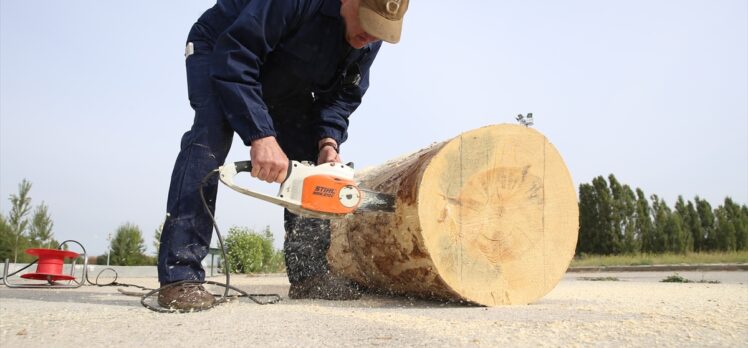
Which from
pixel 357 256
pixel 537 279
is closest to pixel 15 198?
pixel 357 256

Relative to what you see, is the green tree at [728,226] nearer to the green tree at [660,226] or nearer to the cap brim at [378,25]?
the green tree at [660,226]

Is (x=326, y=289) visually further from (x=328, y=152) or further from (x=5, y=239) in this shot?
(x=5, y=239)

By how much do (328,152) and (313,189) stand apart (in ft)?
1.92

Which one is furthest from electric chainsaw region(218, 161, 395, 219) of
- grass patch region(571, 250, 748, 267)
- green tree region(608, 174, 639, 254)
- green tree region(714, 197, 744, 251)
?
green tree region(714, 197, 744, 251)

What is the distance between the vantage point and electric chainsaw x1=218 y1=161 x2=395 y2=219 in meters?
2.30

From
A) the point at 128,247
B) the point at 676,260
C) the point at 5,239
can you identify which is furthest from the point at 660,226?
the point at 5,239

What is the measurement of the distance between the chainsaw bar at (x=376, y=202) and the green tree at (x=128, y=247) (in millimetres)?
15256

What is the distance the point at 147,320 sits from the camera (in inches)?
73.7

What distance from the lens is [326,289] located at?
117 inches

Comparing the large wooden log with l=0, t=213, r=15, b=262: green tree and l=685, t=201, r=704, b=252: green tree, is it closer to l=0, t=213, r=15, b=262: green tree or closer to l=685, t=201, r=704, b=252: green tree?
l=0, t=213, r=15, b=262: green tree

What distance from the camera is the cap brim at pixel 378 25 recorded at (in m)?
2.46

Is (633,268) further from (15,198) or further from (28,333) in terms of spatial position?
(15,198)

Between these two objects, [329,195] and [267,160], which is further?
[329,195]

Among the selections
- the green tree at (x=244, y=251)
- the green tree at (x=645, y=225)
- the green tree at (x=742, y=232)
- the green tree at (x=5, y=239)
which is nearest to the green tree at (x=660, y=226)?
the green tree at (x=645, y=225)
